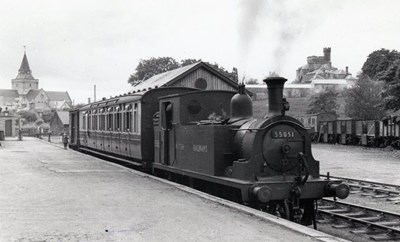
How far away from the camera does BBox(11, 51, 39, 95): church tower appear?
174 m

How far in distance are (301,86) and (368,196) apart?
84910 mm

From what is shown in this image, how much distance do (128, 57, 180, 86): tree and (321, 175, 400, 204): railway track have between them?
172 feet

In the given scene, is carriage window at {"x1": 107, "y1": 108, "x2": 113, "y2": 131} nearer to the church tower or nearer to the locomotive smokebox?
the locomotive smokebox

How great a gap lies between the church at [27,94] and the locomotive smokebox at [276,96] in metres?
154

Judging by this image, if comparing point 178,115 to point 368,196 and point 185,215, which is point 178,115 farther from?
point 368,196

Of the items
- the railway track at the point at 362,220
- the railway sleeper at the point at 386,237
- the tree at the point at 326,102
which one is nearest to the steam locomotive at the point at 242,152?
the railway track at the point at 362,220

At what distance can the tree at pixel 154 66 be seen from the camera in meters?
65.4

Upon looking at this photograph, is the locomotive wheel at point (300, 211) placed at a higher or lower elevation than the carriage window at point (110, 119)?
lower

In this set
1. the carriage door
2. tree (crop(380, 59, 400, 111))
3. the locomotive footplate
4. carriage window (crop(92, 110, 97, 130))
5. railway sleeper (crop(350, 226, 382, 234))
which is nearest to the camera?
the locomotive footplate

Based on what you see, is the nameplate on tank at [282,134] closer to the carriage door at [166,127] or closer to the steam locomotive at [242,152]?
the steam locomotive at [242,152]

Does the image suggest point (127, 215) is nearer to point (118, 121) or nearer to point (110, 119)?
point (118, 121)

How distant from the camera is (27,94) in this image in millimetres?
165375

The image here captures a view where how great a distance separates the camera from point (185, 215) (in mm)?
7566

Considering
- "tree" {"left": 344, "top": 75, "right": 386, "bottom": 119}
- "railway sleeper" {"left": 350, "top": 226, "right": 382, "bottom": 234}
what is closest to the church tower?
"tree" {"left": 344, "top": 75, "right": 386, "bottom": 119}
